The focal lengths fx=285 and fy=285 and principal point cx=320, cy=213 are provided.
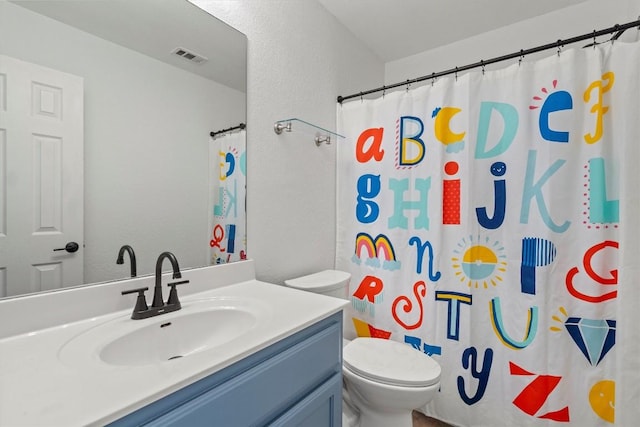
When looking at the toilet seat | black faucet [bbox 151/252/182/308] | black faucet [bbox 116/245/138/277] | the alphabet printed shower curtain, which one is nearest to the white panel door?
black faucet [bbox 116/245/138/277]

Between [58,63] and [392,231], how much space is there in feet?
5.35

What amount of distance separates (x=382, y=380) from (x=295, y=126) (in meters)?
1.34

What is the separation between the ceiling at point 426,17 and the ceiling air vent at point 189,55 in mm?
1036

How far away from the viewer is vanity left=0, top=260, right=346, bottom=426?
528mm

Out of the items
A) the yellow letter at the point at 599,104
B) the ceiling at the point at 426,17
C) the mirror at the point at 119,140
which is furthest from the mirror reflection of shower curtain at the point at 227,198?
the yellow letter at the point at 599,104

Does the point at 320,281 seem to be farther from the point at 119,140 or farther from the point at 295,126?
the point at 119,140

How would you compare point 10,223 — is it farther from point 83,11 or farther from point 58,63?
point 83,11

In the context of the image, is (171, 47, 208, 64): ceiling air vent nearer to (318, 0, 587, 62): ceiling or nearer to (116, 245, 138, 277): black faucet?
(116, 245, 138, 277): black faucet

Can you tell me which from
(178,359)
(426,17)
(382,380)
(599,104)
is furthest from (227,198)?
(426,17)

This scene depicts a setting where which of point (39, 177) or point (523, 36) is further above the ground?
point (523, 36)

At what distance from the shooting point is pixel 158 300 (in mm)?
954

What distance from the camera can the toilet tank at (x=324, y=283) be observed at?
4.88ft

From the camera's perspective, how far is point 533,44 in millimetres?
1951

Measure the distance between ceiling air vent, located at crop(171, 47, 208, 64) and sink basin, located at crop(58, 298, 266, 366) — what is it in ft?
3.28
